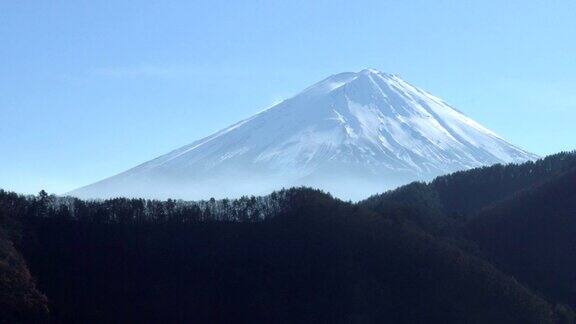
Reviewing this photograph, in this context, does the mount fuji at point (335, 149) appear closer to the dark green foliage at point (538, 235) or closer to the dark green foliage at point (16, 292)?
the dark green foliage at point (538, 235)

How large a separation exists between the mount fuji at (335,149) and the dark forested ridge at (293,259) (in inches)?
2098

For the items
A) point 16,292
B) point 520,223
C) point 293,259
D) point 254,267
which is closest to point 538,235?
point 520,223

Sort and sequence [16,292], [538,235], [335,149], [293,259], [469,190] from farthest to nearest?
[335,149], [469,190], [538,235], [293,259], [16,292]

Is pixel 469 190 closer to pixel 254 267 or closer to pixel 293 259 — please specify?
pixel 293 259

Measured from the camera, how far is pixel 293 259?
40.8m

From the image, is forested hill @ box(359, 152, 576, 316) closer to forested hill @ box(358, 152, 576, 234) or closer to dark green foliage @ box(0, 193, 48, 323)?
forested hill @ box(358, 152, 576, 234)

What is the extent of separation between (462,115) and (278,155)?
24414mm

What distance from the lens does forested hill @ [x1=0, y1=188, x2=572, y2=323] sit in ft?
121

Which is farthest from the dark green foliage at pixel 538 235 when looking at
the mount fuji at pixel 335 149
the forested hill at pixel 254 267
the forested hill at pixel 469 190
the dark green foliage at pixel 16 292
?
the mount fuji at pixel 335 149

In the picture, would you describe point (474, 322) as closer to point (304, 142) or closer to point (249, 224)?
point (249, 224)

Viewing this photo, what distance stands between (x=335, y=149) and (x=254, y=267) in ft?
230

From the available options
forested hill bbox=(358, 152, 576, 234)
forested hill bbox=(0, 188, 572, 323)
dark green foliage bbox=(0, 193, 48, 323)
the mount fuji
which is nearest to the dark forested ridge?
forested hill bbox=(0, 188, 572, 323)

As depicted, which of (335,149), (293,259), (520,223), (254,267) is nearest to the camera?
(254,267)

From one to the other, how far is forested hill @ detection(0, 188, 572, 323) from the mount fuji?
2183 inches
